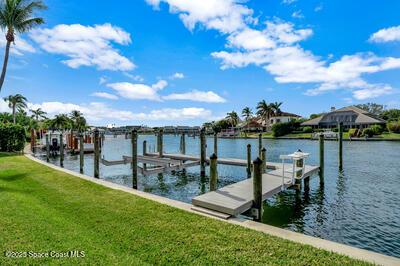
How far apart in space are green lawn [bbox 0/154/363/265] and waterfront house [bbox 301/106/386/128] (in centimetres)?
6715

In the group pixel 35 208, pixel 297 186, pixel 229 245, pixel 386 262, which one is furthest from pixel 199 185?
pixel 386 262

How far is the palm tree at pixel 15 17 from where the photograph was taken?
21.6m

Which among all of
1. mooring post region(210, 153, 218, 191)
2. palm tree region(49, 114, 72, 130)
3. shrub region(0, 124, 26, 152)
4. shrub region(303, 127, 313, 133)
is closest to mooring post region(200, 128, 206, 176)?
mooring post region(210, 153, 218, 191)

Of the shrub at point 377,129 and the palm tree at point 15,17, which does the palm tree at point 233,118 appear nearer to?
the shrub at point 377,129

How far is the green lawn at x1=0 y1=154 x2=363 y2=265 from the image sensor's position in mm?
4480

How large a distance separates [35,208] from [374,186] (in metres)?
15.9

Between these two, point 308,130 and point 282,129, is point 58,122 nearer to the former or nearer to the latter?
point 282,129

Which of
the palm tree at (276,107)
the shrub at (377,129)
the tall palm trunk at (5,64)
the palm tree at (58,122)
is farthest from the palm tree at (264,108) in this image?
the tall palm trunk at (5,64)

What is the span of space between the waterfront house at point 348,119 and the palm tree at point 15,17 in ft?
217

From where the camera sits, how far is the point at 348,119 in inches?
2606

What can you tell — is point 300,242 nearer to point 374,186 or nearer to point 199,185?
point 199,185

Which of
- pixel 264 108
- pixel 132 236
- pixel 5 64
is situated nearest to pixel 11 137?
pixel 5 64

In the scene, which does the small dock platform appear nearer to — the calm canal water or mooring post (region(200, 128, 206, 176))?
the calm canal water

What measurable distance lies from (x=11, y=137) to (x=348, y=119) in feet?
232
